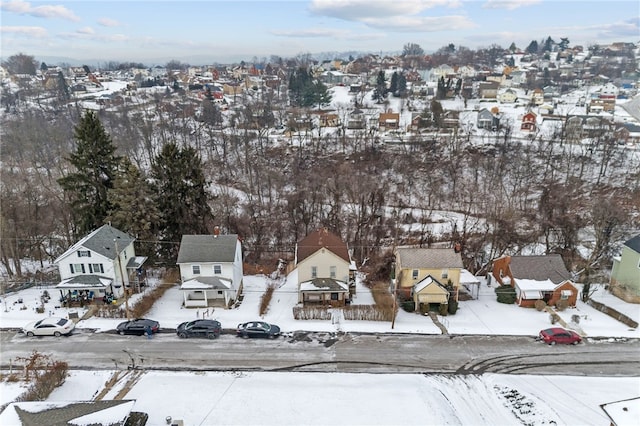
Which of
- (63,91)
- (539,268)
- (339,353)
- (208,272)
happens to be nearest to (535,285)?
(539,268)

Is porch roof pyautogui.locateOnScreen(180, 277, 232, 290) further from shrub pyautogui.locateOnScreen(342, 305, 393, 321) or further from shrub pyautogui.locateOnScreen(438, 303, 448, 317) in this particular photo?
shrub pyautogui.locateOnScreen(438, 303, 448, 317)

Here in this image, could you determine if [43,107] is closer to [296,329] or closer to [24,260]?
[24,260]

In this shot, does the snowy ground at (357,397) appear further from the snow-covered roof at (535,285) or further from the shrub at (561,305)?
the snow-covered roof at (535,285)

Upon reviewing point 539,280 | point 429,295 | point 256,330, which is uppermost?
point 539,280

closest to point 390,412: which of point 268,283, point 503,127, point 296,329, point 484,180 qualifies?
point 296,329

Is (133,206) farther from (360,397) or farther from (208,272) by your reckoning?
(360,397)
